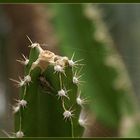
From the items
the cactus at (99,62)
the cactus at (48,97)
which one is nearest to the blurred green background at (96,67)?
the cactus at (99,62)

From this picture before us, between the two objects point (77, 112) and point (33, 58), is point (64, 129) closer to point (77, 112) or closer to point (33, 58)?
point (77, 112)

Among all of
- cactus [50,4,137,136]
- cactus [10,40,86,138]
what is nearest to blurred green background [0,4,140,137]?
cactus [50,4,137,136]

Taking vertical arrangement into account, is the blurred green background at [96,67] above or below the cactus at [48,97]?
above

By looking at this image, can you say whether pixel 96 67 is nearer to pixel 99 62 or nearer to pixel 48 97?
pixel 99 62

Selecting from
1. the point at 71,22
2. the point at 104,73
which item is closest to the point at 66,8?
the point at 71,22

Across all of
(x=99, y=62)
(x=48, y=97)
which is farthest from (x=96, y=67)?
(x=48, y=97)

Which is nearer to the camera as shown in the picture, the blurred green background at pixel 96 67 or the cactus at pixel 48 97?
the cactus at pixel 48 97

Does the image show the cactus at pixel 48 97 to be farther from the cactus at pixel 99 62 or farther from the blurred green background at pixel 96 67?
the cactus at pixel 99 62

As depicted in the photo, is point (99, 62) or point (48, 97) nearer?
point (48, 97)

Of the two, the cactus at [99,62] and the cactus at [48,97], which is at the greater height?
the cactus at [99,62]
